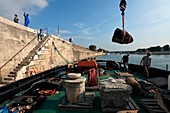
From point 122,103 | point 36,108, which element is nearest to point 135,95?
point 122,103

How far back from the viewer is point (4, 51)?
8.68m


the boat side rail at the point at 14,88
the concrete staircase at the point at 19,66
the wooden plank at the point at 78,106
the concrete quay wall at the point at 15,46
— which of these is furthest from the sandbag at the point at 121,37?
the concrete quay wall at the point at 15,46

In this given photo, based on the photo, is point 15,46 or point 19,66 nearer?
point 19,66

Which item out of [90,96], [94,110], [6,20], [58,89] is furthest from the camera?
[6,20]

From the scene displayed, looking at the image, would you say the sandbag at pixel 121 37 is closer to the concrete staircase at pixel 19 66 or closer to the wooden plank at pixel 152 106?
the wooden plank at pixel 152 106

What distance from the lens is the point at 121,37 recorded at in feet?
14.6

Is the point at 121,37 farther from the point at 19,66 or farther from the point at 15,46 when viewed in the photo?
the point at 15,46

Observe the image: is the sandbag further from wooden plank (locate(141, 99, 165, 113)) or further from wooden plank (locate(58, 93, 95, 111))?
wooden plank (locate(58, 93, 95, 111))

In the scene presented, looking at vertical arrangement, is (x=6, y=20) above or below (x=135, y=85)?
above

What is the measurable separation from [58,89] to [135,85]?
3.07m

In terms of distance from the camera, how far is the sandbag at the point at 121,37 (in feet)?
14.5

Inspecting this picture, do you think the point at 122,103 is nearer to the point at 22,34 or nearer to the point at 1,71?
the point at 1,71

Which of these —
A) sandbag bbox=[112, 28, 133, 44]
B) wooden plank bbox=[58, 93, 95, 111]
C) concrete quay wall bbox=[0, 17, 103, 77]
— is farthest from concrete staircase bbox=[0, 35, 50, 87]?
sandbag bbox=[112, 28, 133, 44]

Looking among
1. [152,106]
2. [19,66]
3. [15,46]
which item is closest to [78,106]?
[152,106]
